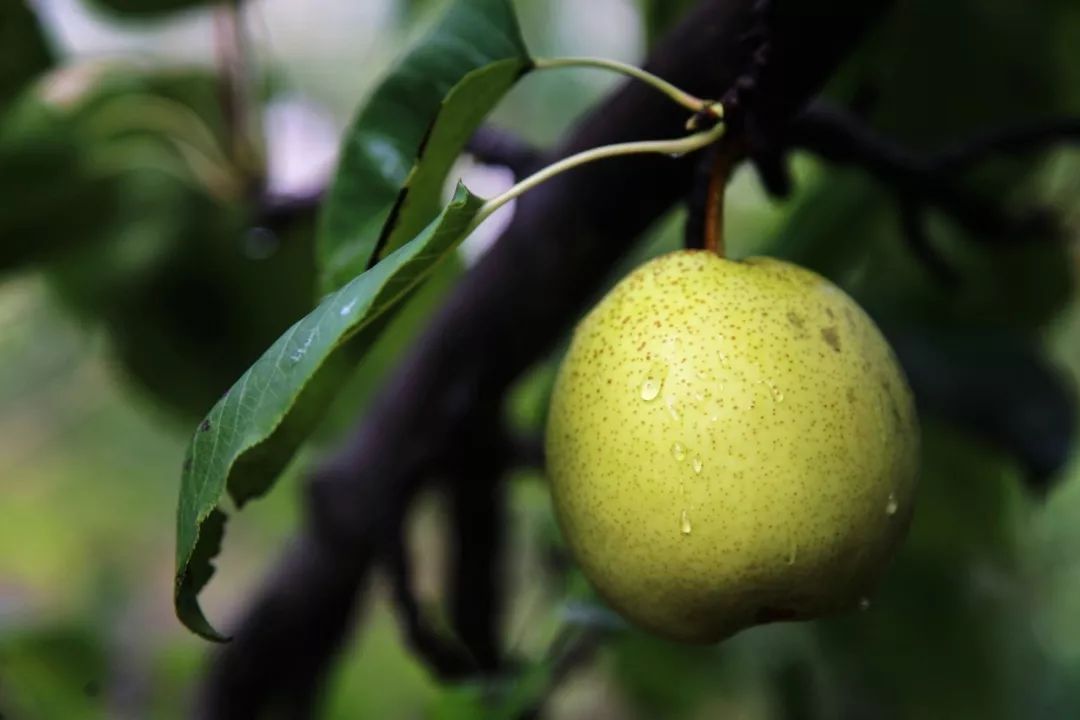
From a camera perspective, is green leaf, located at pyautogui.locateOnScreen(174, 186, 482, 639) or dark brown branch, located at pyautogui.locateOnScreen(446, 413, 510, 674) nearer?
green leaf, located at pyautogui.locateOnScreen(174, 186, 482, 639)

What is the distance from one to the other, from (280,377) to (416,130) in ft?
0.60

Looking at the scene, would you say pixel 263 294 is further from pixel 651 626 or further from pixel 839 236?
pixel 651 626

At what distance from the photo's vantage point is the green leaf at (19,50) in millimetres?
859

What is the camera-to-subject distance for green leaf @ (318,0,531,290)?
1.49 ft

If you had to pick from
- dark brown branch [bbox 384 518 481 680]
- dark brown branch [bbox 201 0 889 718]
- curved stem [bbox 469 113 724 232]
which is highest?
curved stem [bbox 469 113 724 232]

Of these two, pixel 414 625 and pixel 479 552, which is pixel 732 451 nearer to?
pixel 414 625

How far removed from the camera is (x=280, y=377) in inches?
14.5

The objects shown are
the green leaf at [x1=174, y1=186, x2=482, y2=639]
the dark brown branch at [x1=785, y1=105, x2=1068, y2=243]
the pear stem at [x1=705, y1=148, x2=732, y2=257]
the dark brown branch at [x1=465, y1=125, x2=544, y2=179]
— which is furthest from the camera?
the dark brown branch at [x1=465, y1=125, x2=544, y2=179]

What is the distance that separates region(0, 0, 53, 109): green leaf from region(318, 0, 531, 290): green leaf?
49 centimetres

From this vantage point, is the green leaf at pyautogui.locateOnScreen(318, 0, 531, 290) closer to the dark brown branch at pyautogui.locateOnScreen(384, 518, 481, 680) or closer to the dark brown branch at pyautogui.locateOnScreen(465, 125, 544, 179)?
the dark brown branch at pyautogui.locateOnScreen(465, 125, 544, 179)

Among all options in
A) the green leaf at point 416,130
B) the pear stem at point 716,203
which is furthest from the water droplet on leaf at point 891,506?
the green leaf at point 416,130

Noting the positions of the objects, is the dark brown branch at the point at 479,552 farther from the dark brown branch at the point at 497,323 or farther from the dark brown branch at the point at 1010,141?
the dark brown branch at the point at 1010,141

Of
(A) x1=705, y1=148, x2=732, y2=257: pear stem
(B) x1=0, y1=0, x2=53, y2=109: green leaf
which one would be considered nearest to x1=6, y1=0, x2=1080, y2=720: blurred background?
(B) x1=0, y1=0, x2=53, y2=109: green leaf

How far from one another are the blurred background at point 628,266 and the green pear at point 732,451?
0.27 metres
